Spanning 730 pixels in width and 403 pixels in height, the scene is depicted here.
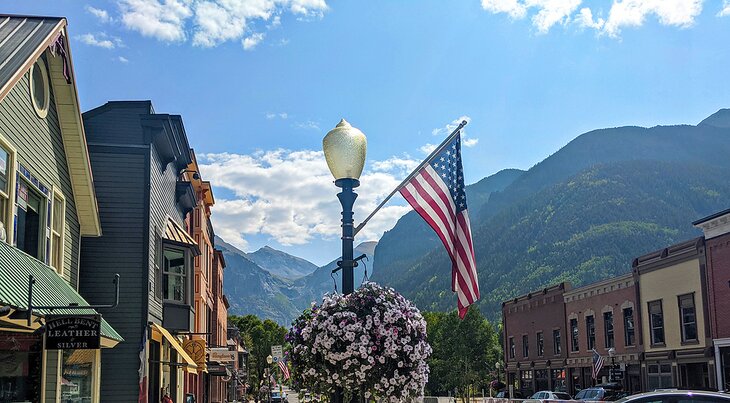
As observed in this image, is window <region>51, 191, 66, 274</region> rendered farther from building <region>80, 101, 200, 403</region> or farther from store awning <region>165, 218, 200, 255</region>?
store awning <region>165, 218, 200, 255</region>

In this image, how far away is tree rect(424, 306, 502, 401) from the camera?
79938 mm

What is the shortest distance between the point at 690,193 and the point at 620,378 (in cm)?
17191

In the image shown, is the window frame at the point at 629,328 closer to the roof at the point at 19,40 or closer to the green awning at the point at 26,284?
the green awning at the point at 26,284

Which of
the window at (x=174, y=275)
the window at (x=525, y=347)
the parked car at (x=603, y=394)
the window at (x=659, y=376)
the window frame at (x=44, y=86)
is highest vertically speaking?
the window frame at (x=44, y=86)

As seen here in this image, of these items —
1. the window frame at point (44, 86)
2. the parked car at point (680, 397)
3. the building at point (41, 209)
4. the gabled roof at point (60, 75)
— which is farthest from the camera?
the window frame at point (44, 86)

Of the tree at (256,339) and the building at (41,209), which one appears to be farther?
the tree at (256,339)

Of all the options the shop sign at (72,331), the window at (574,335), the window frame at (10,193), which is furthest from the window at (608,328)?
the shop sign at (72,331)

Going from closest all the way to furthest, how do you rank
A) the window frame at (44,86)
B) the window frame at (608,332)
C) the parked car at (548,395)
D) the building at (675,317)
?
1. the window frame at (44,86)
2. the building at (675,317)
3. the parked car at (548,395)
4. the window frame at (608,332)

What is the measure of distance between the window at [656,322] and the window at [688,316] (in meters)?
2.03

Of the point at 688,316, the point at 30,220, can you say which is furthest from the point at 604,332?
the point at 30,220

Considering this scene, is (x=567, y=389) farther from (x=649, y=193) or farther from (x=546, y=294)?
(x=649, y=193)

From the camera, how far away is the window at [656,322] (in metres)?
38.8

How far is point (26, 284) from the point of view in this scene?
40.2 ft

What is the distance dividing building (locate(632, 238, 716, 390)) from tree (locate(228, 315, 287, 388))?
75.0 meters
